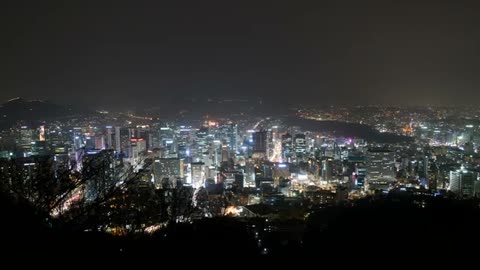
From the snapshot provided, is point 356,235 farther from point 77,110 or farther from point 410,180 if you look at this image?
point 77,110

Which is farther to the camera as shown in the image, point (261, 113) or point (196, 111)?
point (261, 113)

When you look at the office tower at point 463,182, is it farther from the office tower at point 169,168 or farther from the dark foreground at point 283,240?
the office tower at point 169,168

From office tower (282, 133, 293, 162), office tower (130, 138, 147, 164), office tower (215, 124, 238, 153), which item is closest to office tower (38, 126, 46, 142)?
office tower (130, 138, 147, 164)

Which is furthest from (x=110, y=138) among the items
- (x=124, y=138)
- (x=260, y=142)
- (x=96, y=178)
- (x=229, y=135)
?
(x=96, y=178)

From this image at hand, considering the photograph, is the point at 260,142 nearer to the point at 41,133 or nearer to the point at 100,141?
the point at 100,141

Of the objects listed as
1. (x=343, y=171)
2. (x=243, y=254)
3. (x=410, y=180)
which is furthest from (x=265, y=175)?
(x=243, y=254)
